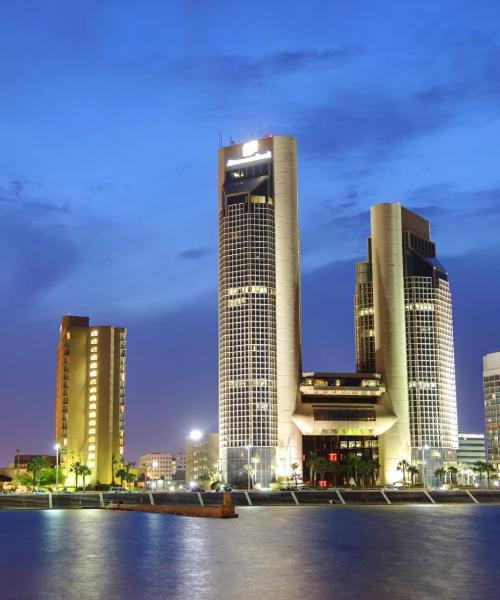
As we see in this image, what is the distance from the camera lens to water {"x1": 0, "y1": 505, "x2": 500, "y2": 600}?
6153 cm

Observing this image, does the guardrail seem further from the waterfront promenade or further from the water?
the water

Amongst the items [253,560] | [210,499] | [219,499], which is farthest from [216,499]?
[253,560]

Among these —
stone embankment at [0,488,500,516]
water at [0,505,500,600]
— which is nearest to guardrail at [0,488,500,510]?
stone embankment at [0,488,500,516]

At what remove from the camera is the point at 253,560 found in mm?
78125

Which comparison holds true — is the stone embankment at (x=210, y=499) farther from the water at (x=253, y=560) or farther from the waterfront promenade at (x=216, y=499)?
the water at (x=253, y=560)

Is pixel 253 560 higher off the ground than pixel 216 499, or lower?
lower

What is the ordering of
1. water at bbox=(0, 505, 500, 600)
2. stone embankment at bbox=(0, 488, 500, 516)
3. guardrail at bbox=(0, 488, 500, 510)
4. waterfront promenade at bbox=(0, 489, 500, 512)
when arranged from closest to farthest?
water at bbox=(0, 505, 500, 600), stone embankment at bbox=(0, 488, 500, 516), waterfront promenade at bbox=(0, 489, 500, 512), guardrail at bbox=(0, 488, 500, 510)

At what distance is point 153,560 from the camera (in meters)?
80.9

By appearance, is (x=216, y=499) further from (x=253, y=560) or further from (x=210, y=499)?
(x=253, y=560)

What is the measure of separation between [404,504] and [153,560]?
374ft

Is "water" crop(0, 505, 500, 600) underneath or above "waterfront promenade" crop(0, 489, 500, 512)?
underneath

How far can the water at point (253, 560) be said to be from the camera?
61.5 metres

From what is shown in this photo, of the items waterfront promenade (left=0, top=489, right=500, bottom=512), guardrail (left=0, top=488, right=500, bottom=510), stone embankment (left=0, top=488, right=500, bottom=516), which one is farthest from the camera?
guardrail (left=0, top=488, right=500, bottom=510)

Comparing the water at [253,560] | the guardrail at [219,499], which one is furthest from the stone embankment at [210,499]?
the water at [253,560]
